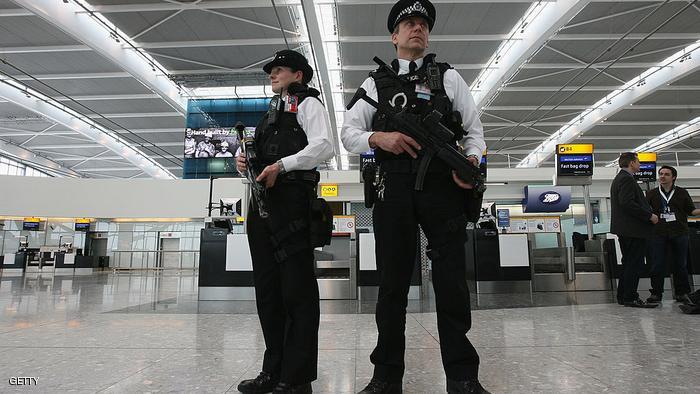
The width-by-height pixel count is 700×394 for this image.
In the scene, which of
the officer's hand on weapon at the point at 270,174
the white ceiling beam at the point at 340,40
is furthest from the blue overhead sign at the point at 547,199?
the officer's hand on weapon at the point at 270,174

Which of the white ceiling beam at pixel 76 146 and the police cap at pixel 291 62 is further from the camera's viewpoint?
the white ceiling beam at pixel 76 146

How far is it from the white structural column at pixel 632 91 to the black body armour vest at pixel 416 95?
15.2 m

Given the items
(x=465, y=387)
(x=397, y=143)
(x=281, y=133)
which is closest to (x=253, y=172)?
(x=281, y=133)

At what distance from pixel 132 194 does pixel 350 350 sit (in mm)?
16678

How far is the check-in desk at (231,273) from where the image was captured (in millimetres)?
5840

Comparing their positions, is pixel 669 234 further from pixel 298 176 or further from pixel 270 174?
pixel 270 174

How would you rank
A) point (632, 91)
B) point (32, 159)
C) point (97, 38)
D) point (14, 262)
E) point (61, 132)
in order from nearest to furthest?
point (97, 38), point (632, 91), point (14, 262), point (61, 132), point (32, 159)

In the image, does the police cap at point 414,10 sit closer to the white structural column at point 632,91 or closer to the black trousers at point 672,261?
the black trousers at point 672,261

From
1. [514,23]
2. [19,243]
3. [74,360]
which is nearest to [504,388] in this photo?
[74,360]

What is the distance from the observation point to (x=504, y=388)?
1.81 m

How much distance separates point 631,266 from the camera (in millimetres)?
4570

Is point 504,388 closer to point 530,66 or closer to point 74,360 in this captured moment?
point 74,360

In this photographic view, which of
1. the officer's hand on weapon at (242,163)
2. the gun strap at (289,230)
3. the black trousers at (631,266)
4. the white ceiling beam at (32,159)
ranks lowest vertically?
the black trousers at (631,266)

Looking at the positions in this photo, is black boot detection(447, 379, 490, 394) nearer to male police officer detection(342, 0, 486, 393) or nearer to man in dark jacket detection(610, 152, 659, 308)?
male police officer detection(342, 0, 486, 393)
